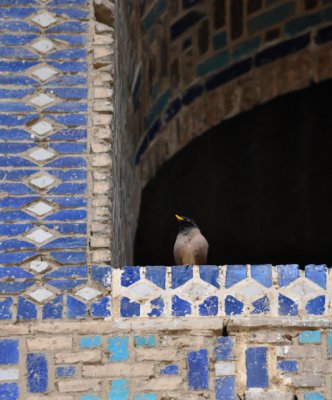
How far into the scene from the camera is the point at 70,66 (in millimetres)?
7504

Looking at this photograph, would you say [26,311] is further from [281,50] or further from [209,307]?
[281,50]

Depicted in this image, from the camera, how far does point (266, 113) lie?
30.0 ft

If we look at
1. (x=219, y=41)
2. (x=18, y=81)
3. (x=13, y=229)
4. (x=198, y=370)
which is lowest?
(x=198, y=370)

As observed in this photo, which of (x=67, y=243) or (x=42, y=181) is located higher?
(x=42, y=181)

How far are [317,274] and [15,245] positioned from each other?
1.17m

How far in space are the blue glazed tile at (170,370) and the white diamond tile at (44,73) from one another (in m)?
1.34

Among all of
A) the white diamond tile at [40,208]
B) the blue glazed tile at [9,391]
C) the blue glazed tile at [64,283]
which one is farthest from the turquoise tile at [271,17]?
the blue glazed tile at [9,391]

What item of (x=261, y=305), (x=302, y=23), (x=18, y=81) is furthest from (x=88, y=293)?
(x=302, y=23)

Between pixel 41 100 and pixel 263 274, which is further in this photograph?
pixel 41 100

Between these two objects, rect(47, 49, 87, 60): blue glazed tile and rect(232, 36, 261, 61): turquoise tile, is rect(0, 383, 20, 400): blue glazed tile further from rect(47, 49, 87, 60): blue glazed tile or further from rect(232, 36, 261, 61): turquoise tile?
rect(232, 36, 261, 61): turquoise tile

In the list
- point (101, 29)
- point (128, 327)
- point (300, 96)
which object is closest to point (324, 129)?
point (300, 96)

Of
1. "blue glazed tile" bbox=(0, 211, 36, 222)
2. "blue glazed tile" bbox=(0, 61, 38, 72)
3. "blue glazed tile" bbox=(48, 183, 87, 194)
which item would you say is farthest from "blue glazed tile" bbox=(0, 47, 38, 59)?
"blue glazed tile" bbox=(0, 211, 36, 222)

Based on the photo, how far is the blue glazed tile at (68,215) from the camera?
7.17 meters

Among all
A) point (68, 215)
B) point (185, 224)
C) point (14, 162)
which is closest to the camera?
point (68, 215)
